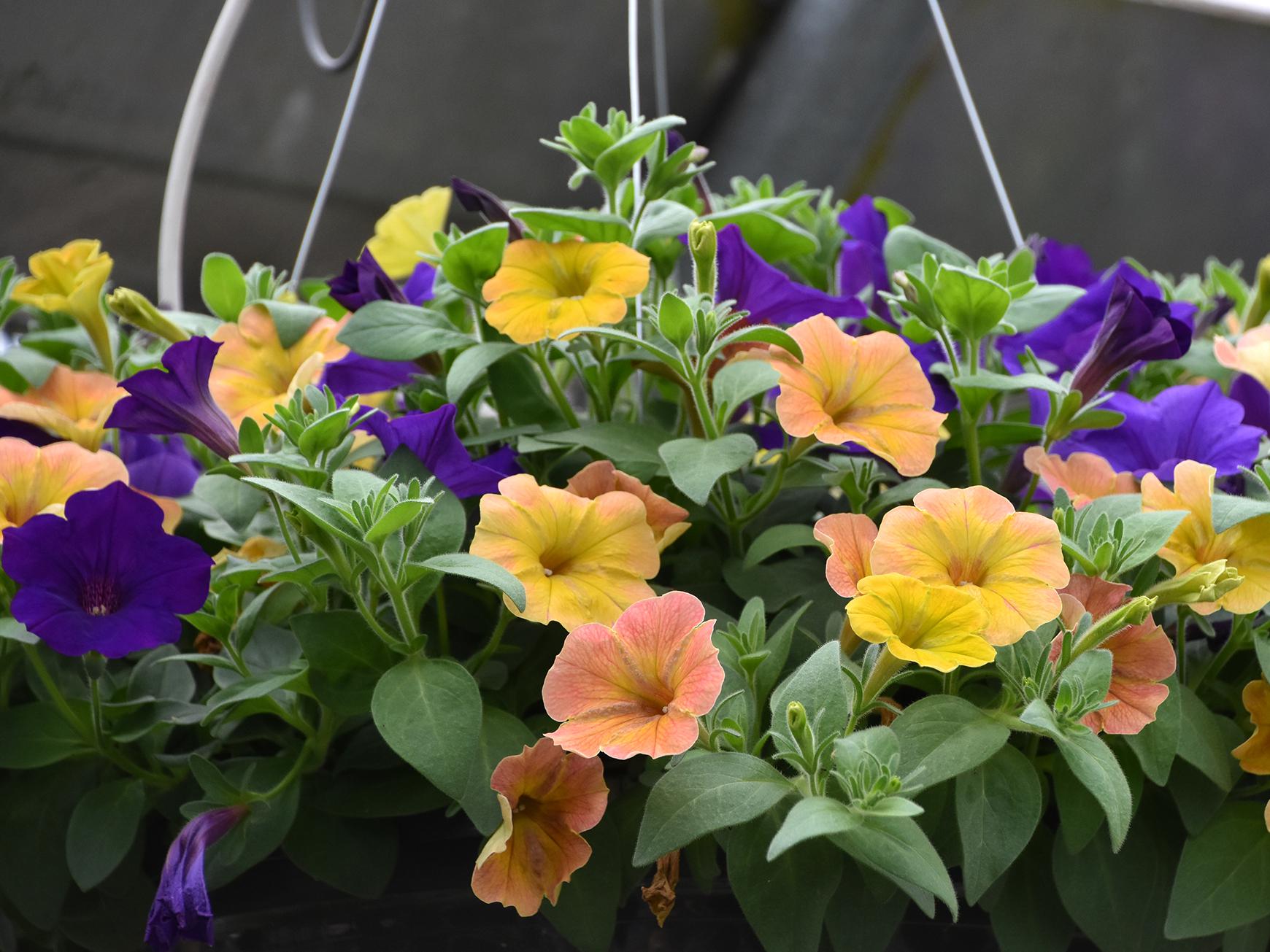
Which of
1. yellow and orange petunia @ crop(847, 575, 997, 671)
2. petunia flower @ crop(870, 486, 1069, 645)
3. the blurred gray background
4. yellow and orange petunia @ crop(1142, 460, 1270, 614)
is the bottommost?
the blurred gray background

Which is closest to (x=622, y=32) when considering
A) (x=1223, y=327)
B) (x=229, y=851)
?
(x=1223, y=327)

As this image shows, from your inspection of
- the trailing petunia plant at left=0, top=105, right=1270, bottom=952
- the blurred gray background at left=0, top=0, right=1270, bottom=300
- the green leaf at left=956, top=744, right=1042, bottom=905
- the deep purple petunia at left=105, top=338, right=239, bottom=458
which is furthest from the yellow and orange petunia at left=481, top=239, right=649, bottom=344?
the blurred gray background at left=0, top=0, right=1270, bottom=300

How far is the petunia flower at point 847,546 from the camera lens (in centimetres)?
40

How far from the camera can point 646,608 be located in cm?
40

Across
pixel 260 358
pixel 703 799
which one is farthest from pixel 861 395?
pixel 260 358

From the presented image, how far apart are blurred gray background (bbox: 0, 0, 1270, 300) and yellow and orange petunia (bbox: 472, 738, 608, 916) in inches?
122

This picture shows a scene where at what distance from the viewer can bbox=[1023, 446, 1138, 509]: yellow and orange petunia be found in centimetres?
51

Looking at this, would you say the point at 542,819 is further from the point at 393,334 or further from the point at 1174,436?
the point at 1174,436

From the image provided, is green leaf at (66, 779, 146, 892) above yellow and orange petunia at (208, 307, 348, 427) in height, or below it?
below

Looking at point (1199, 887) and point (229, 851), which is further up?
point (1199, 887)

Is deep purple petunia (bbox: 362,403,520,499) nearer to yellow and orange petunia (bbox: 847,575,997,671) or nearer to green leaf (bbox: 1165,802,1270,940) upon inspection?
yellow and orange petunia (bbox: 847,575,997,671)

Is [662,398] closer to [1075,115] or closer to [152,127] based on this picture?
[152,127]

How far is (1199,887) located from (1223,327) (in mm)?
488

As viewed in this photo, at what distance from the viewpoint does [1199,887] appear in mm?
440
